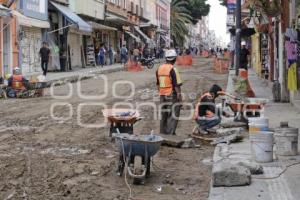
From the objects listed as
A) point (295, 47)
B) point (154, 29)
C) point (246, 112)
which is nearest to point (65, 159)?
point (246, 112)

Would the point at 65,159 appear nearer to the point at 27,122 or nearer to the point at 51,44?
the point at 27,122

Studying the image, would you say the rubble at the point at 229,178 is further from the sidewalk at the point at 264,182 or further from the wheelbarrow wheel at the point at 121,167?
the wheelbarrow wheel at the point at 121,167

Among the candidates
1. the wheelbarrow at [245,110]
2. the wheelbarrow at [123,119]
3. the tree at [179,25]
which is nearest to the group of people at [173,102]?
the wheelbarrow at [245,110]

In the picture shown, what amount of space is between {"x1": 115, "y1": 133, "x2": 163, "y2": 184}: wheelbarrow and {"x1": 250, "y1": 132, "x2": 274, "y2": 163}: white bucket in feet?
5.24

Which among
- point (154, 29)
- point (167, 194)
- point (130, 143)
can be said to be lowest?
point (167, 194)

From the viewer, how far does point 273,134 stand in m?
9.52

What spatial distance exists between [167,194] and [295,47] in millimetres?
9969

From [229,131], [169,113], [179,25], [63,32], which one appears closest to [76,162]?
[169,113]

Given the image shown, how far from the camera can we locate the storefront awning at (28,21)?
3023 cm

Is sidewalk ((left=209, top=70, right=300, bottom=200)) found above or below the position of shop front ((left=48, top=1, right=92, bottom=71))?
below

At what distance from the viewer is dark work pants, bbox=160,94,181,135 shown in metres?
12.1

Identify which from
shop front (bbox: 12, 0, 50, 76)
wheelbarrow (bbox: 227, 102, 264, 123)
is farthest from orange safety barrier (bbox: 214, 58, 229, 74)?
wheelbarrow (bbox: 227, 102, 264, 123)

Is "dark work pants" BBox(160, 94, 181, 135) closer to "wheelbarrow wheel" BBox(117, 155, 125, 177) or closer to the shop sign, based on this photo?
"wheelbarrow wheel" BBox(117, 155, 125, 177)

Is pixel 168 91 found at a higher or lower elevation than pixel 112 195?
higher
